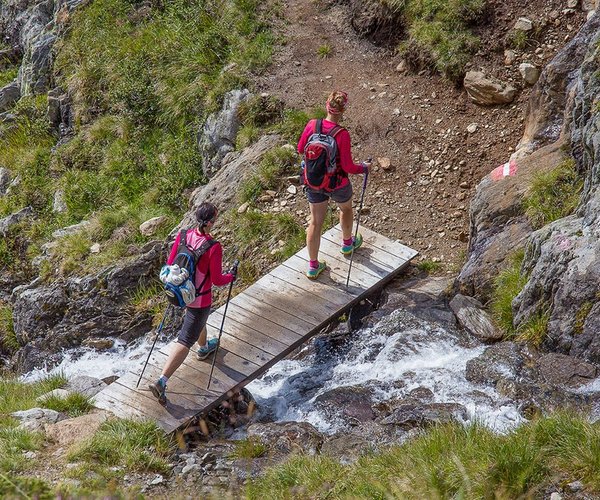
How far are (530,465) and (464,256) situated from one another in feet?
17.8

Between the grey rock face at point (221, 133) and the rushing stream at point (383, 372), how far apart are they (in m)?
5.22

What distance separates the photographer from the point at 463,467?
549 cm

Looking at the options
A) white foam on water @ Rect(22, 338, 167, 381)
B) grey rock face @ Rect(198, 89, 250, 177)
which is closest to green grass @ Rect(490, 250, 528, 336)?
white foam on water @ Rect(22, 338, 167, 381)

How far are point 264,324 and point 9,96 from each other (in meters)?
13.7

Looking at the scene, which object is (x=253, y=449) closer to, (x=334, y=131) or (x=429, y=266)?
(x=334, y=131)

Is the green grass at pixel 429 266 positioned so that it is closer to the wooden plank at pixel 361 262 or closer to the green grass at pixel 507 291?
the wooden plank at pixel 361 262

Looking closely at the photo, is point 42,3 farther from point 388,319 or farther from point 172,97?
point 388,319

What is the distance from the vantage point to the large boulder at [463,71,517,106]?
12.7m

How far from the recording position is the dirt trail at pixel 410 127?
11.9 metres

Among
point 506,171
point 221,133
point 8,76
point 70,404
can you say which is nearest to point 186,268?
point 70,404

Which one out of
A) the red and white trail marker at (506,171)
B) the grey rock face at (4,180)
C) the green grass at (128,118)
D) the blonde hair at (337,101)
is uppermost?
the blonde hair at (337,101)

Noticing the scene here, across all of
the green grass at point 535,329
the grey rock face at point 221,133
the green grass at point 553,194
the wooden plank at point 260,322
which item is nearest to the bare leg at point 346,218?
the wooden plank at point 260,322

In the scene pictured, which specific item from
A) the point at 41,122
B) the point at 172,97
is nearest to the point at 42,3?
the point at 41,122

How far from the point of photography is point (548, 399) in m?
7.80
